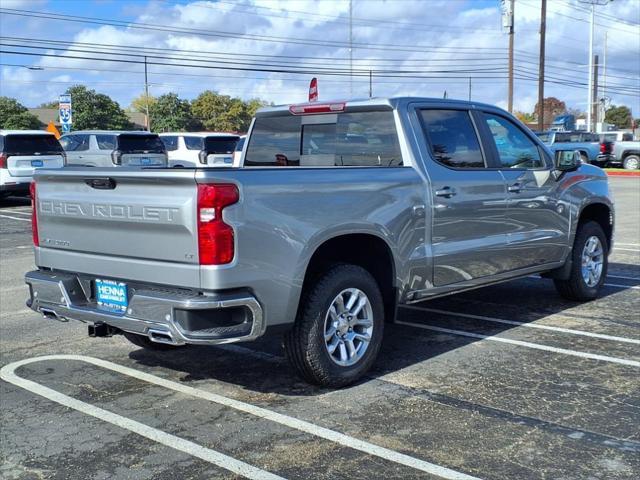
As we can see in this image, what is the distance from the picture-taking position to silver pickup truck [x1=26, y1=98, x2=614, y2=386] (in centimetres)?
414

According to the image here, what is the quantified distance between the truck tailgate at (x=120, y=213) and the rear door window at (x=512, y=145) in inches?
121

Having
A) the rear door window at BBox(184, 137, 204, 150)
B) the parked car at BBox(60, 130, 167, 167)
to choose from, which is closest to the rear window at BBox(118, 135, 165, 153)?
the parked car at BBox(60, 130, 167, 167)

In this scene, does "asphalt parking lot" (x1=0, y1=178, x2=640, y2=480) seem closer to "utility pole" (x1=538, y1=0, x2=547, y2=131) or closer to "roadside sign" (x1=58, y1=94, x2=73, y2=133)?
"roadside sign" (x1=58, y1=94, x2=73, y2=133)

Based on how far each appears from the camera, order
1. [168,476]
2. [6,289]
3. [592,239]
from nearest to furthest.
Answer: [168,476] < [592,239] < [6,289]

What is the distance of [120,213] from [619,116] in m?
131

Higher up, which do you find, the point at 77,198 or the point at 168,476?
the point at 77,198

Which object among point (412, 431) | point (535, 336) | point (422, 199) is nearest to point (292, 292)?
point (412, 431)

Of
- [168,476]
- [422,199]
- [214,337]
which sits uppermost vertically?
[422,199]

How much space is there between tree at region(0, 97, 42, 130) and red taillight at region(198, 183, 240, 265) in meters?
67.9

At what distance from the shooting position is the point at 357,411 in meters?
4.47

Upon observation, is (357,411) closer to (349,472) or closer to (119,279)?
(349,472)

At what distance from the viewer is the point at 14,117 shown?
67.8 metres

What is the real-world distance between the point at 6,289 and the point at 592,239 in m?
6.48

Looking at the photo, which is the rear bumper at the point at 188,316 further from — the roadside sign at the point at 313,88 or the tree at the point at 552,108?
the tree at the point at 552,108
